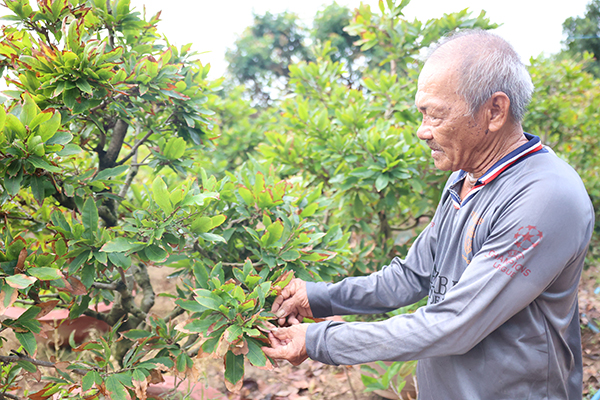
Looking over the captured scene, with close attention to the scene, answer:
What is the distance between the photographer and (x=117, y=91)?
4.98 feet

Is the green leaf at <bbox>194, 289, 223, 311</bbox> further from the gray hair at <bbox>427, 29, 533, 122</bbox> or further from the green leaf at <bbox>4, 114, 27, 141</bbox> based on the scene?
the gray hair at <bbox>427, 29, 533, 122</bbox>

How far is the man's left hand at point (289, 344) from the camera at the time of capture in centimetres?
129

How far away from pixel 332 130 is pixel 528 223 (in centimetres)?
197

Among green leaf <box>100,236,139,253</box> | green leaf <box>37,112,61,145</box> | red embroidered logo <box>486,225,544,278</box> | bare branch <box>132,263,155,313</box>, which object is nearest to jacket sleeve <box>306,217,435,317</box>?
red embroidered logo <box>486,225,544,278</box>

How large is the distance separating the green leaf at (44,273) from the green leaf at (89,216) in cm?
22

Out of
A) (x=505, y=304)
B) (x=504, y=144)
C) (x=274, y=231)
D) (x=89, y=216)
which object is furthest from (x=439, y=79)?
(x=89, y=216)

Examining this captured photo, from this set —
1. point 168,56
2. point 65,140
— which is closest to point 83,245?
point 65,140

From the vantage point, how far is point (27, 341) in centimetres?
140

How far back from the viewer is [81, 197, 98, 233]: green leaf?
→ 4.77 ft

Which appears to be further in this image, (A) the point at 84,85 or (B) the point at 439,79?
(A) the point at 84,85

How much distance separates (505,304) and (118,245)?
1.16 meters

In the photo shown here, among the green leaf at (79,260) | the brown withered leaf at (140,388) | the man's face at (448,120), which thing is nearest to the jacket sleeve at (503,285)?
the man's face at (448,120)

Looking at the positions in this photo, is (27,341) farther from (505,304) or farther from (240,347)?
(505,304)

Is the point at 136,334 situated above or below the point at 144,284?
above
